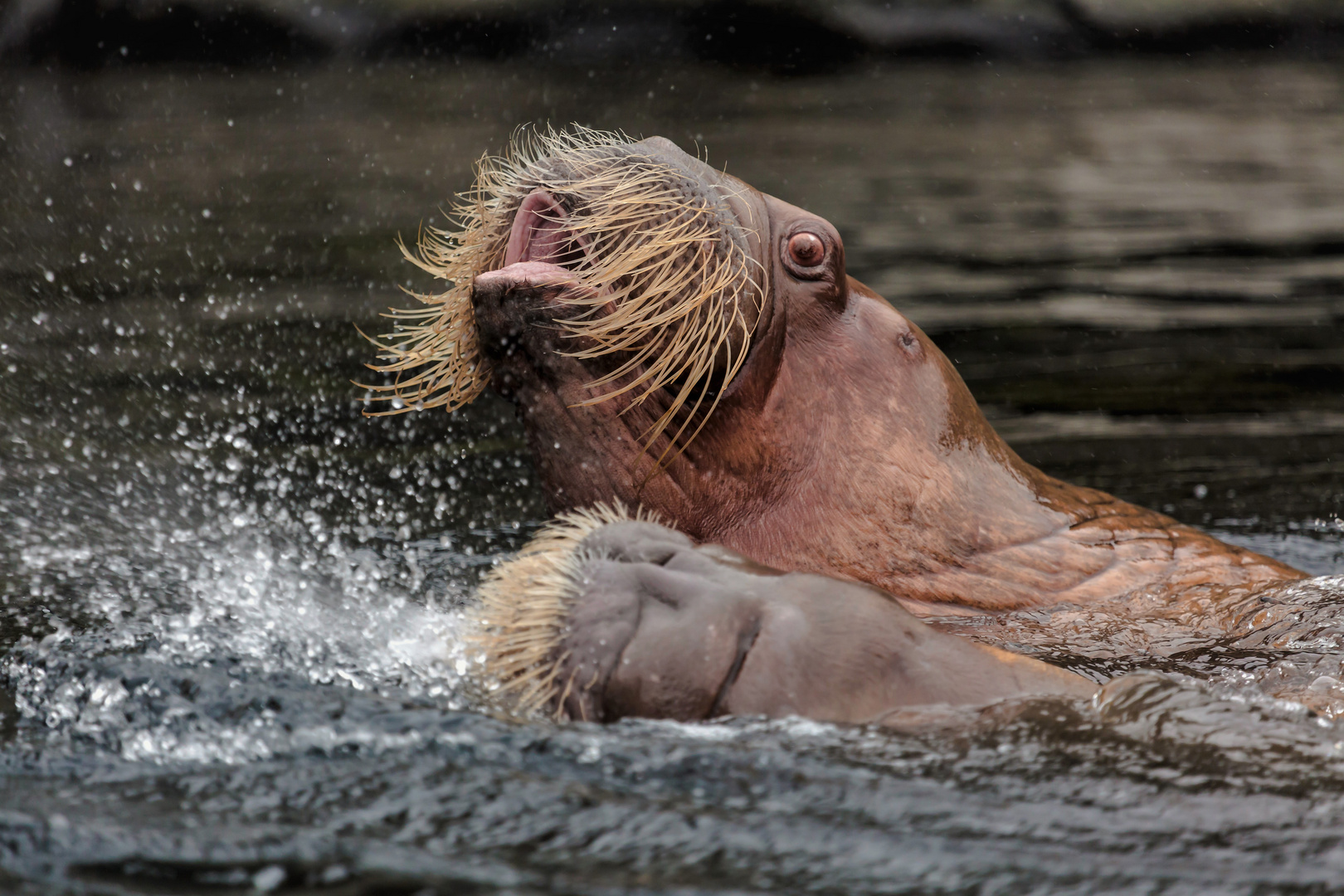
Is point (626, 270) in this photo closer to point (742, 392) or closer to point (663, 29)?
point (742, 392)

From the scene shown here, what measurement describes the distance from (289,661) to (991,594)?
180 cm

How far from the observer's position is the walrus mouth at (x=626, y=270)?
3795 millimetres

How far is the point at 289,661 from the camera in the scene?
366cm

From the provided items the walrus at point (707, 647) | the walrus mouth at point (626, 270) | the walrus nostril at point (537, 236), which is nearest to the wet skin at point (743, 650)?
the walrus at point (707, 647)

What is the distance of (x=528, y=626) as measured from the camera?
9.92 feet

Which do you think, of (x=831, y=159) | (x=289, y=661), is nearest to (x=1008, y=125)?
(x=831, y=159)

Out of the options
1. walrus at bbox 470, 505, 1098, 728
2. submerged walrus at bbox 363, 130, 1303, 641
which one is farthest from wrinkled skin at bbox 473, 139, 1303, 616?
walrus at bbox 470, 505, 1098, 728

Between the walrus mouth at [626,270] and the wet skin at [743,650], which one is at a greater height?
the walrus mouth at [626,270]

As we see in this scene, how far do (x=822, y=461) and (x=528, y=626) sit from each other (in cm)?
127

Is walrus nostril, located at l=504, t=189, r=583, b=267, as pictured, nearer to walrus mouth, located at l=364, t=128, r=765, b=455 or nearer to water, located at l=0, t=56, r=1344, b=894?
walrus mouth, located at l=364, t=128, r=765, b=455

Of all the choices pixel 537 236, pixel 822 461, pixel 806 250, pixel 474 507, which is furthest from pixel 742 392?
pixel 474 507

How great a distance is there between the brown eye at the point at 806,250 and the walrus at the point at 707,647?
117 centimetres

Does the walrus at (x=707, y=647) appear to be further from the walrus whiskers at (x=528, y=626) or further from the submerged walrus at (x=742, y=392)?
the submerged walrus at (x=742, y=392)

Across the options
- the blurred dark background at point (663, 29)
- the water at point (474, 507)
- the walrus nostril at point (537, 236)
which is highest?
the blurred dark background at point (663, 29)
